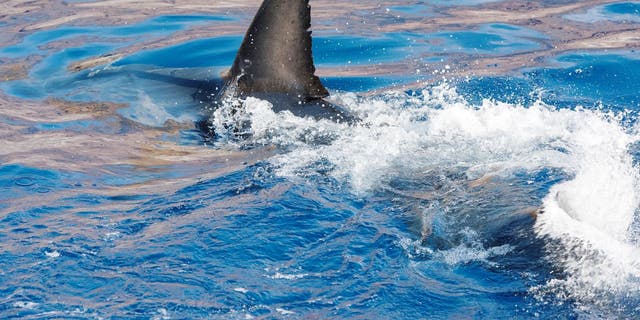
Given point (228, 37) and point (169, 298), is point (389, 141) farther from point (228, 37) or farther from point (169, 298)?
point (228, 37)

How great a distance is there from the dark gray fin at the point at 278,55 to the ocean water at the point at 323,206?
237 mm

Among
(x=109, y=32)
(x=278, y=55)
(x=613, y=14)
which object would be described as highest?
(x=278, y=55)

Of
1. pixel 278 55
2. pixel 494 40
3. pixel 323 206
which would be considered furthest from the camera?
pixel 494 40

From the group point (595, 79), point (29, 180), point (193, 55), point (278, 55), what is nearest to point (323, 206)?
point (278, 55)

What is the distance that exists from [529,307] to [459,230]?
0.81 meters

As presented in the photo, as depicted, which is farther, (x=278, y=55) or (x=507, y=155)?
(x=278, y=55)

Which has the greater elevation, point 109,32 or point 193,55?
point 109,32

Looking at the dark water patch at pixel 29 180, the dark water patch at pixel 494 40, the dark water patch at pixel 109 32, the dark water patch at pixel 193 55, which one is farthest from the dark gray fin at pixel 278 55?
the dark water patch at pixel 109 32

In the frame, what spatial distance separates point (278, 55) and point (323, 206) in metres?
1.74

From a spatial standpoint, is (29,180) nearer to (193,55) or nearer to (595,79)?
(193,55)

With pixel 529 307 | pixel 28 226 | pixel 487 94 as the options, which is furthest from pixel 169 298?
pixel 487 94

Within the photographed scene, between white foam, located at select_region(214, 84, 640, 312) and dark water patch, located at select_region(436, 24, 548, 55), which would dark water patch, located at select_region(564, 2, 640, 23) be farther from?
white foam, located at select_region(214, 84, 640, 312)

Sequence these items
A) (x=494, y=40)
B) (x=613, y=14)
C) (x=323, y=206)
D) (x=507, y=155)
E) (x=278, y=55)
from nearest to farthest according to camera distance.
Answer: (x=323, y=206)
(x=507, y=155)
(x=278, y=55)
(x=494, y=40)
(x=613, y=14)

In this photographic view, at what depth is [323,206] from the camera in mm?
5270
